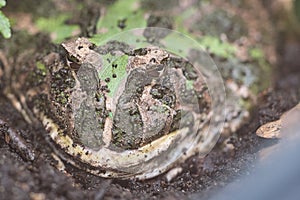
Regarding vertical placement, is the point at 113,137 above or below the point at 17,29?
below

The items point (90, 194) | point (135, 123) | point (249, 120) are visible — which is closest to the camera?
point (90, 194)

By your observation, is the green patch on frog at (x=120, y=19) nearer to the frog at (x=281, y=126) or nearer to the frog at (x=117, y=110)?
the frog at (x=117, y=110)

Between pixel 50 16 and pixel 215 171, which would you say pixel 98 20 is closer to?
pixel 50 16

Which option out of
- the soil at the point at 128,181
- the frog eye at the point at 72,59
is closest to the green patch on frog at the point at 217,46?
the soil at the point at 128,181

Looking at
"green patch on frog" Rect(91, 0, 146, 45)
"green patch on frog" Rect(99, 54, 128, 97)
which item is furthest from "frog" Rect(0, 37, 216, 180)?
"green patch on frog" Rect(91, 0, 146, 45)

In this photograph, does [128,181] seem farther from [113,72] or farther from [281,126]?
[281,126]

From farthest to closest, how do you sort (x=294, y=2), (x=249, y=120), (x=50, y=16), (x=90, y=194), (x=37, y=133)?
1. (x=294, y=2)
2. (x=50, y=16)
3. (x=249, y=120)
4. (x=37, y=133)
5. (x=90, y=194)

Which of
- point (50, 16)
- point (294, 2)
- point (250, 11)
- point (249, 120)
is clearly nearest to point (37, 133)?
point (50, 16)
